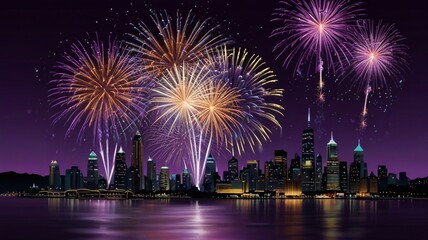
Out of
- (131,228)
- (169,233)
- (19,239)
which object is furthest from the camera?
(131,228)

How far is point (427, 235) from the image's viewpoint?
7212 cm

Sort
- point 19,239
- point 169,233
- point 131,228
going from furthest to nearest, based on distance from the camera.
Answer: point 131,228 < point 169,233 < point 19,239

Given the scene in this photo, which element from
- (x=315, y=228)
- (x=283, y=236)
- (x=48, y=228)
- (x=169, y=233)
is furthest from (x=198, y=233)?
(x=48, y=228)

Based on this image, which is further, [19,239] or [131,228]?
[131,228]

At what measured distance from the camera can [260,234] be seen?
7250 centimetres

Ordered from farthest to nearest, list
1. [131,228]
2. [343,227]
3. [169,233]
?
[343,227] < [131,228] < [169,233]

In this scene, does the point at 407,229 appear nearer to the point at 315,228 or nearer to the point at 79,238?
the point at 315,228

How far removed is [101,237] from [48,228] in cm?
1909

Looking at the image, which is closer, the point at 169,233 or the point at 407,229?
the point at 169,233

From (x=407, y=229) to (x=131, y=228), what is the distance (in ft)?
119

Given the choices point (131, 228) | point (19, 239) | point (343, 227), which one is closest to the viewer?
point (19, 239)

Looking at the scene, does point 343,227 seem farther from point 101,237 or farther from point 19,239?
point 19,239

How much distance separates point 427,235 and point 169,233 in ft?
96.2

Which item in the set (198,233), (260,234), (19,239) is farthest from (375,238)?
(19,239)
